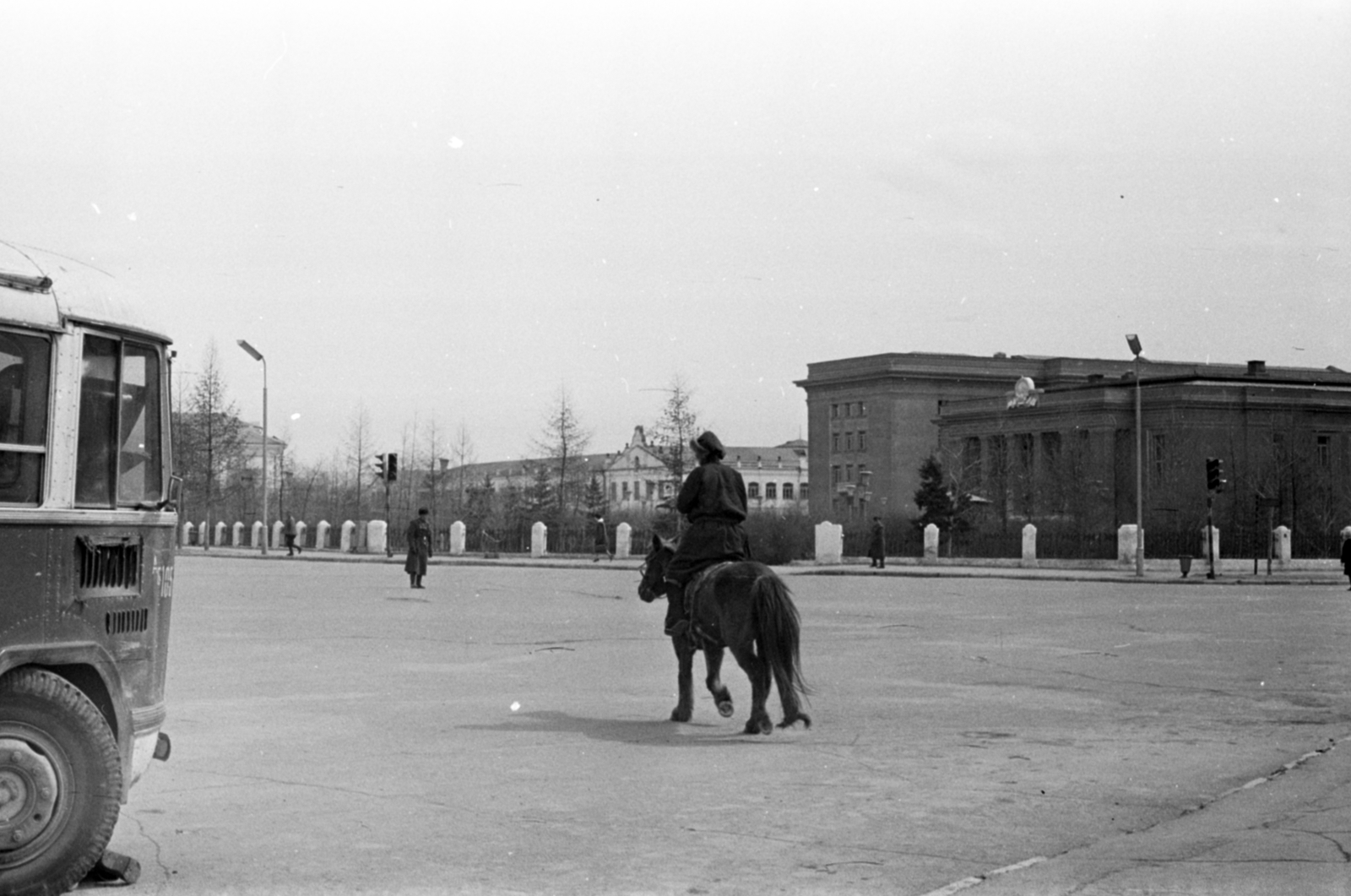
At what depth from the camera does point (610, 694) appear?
1395cm

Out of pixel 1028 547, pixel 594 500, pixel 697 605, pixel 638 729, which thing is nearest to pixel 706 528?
pixel 697 605

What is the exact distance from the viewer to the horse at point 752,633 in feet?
35.0

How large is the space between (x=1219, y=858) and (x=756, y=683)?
4223 millimetres

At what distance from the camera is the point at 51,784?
627 centimetres

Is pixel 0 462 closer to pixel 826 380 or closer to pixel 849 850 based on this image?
pixel 849 850

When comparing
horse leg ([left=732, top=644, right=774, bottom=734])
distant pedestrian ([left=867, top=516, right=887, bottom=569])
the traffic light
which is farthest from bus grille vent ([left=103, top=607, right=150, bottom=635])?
distant pedestrian ([left=867, top=516, right=887, bottom=569])

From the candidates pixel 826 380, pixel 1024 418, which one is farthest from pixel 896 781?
pixel 826 380

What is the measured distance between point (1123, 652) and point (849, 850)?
40.2 ft

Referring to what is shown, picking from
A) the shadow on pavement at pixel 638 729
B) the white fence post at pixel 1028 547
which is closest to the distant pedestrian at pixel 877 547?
the white fence post at pixel 1028 547

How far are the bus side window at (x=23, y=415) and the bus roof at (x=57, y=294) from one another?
0.33ft

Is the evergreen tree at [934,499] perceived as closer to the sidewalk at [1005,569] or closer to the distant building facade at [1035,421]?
the distant building facade at [1035,421]

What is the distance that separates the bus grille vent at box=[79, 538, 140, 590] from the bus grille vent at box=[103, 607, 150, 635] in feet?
0.35

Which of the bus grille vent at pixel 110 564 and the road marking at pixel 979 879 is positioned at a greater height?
the bus grille vent at pixel 110 564

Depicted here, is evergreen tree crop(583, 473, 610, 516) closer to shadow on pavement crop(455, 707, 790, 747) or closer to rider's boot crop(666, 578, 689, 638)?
shadow on pavement crop(455, 707, 790, 747)
